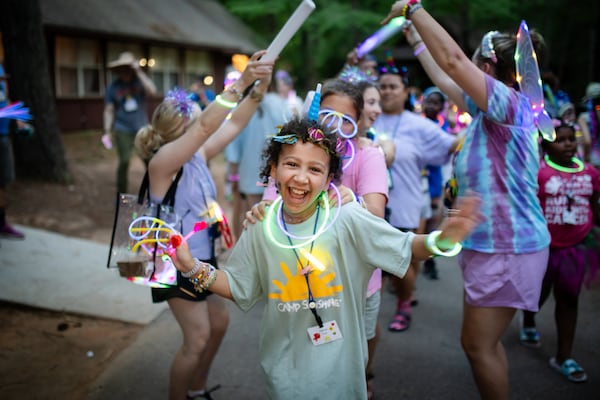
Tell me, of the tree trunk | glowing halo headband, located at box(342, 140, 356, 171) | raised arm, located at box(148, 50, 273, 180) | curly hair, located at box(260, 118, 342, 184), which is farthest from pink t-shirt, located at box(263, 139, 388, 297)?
the tree trunk

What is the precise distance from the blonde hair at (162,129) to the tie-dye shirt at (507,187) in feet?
5.43

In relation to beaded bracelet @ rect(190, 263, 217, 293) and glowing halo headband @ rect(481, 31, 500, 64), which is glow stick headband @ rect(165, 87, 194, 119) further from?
glowing halo headband @ rect(481, 31, 500, 64)

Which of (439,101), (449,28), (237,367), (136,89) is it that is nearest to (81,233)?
(136,89)

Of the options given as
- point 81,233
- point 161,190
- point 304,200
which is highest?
point 304,200

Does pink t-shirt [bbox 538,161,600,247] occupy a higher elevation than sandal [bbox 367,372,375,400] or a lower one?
higher

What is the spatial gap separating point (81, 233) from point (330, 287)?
5.54 metres

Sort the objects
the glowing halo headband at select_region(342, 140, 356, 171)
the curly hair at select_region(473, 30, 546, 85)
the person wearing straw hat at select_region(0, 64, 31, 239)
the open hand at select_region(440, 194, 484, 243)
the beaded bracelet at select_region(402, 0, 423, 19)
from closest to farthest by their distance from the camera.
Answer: the open hand at select_region(440, 194, 484, 243), the beaded bracelet at select_region(402, 0, 423, 19), the curly hair at select_region(473, 30, 546, 85), the glowing halo headband at select_region(342, 140, 356, 171), the person wearing straw hat at select_region(0, 64, 31, 239)

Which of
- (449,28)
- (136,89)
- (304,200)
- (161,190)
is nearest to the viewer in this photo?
(304,200)

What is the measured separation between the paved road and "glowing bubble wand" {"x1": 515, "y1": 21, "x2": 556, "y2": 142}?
1.87m

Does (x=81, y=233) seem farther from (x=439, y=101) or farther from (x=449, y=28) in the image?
(x=449, y=28)

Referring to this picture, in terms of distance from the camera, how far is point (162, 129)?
9.04ft

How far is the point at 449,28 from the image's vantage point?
26.5 metres

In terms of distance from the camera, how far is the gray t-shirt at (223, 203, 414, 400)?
2027 mm

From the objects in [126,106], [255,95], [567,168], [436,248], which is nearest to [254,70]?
[255,95]
